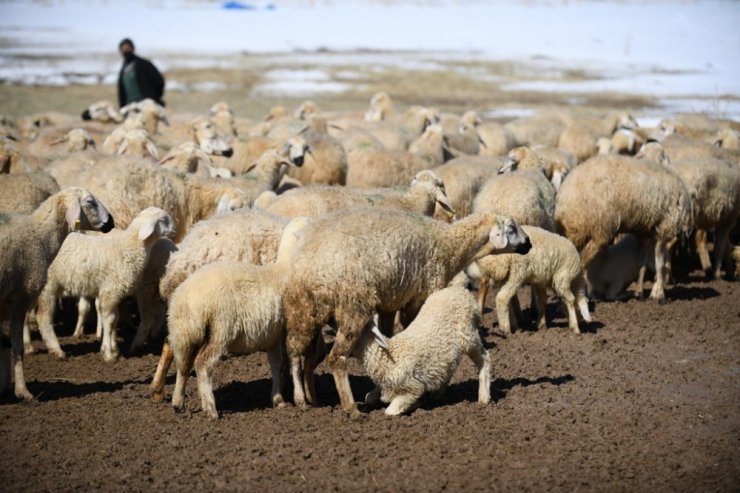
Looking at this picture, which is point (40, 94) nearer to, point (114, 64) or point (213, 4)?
point (114, 64)

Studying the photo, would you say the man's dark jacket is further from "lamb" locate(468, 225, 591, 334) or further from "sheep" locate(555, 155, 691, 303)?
"lamb" locate(468, 225, 591, 334)

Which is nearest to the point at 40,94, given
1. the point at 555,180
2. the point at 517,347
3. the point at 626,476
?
the point at 555,180

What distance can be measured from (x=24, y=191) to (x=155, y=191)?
1.44 m

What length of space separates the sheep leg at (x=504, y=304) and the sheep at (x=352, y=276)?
185 cm

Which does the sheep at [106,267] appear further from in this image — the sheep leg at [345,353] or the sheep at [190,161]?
the sheep at [190,161]

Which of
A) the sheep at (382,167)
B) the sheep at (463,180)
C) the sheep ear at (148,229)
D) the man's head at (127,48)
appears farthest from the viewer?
the man's head at (127,48)

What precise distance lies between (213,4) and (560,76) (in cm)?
6606

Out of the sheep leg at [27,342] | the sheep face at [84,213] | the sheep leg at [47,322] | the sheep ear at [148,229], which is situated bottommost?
the sheep leg at [27,342]

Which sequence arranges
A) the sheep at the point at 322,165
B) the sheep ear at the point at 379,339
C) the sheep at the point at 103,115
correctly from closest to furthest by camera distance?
1. the sheep ear at the point at 379,339
2. the sheep at the point at 322,165
3. the sheep at the point at 103,115

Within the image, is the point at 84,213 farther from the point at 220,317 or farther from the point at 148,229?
the point at 220,317

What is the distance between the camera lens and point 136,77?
23375 millimetres

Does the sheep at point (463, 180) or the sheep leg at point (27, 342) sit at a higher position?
the sheep at point (463, 180)

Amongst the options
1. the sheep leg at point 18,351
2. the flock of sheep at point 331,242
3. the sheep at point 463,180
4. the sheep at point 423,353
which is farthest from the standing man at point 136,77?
the sheep at point 423,353

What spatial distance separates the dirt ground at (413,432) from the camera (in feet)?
23.3
